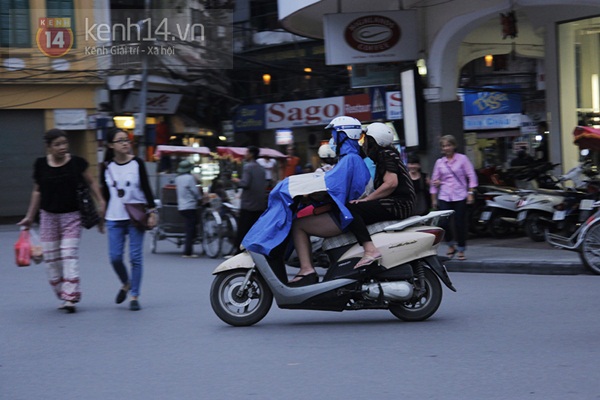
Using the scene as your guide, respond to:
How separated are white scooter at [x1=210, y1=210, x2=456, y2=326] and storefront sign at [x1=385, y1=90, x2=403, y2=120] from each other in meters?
10.2

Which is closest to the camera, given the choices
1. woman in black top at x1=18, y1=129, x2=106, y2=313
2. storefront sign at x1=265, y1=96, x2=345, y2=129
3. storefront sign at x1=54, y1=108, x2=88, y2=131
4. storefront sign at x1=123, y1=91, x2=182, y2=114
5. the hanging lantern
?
woman in black top at x1=18, y1=129, x2=106, y2=313

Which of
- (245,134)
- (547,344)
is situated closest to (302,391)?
(547,344)

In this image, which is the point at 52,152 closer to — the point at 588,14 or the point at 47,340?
the point at 47,340

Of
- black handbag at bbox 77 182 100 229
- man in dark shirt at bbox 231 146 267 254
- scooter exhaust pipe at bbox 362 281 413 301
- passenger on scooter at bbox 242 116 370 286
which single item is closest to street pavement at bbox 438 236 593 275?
man in dark shirt at bbox 231 146 267 254

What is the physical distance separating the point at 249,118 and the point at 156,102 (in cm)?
630

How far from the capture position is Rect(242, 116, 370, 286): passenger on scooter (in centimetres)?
763

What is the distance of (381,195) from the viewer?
7.84m

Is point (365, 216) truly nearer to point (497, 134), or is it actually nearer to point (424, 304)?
point (424, 304)

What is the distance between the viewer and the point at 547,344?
6738mm

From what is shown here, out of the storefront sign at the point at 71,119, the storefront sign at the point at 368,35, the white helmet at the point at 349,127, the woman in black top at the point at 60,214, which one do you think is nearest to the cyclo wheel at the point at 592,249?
the white helmet at the point at 349,127

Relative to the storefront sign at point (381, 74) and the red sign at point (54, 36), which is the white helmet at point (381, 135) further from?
the red sign at point (54, 36)

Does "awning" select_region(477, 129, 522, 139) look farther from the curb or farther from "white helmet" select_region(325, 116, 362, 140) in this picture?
"white helmet" select_region(325, 116, 362, 140)

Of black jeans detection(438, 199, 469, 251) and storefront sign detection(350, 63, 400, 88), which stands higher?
storefront sign detection(350, 63, 400, 88)

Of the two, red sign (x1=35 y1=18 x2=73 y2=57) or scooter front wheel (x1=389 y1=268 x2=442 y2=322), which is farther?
red sign (x1=35 y1=18 x2=73 y2=57)
